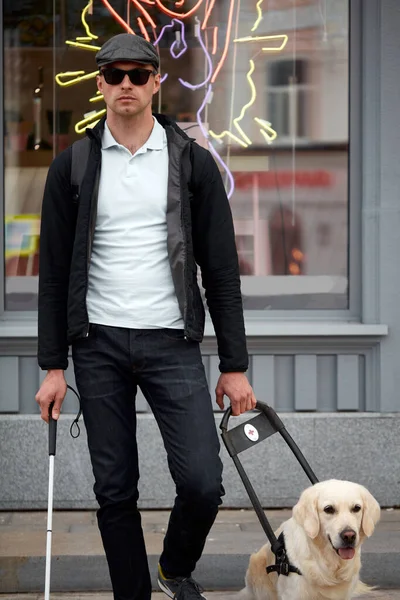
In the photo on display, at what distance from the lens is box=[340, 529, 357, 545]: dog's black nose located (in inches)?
153

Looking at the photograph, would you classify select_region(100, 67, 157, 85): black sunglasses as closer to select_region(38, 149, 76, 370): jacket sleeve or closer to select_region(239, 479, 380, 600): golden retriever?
select_region(38, 149, 76, 370): jacket sleeve

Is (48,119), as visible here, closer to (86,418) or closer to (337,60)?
(337,60)

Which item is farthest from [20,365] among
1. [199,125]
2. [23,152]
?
[199,125]

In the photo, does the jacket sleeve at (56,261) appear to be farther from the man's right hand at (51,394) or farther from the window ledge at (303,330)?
the window ledge at (303,330)

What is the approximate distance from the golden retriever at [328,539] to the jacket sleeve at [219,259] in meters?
0.60

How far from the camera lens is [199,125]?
21.6 ft

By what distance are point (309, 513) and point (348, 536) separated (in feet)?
0.63

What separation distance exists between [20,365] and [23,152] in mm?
1327

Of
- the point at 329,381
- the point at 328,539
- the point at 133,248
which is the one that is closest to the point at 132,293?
the point at 133,248

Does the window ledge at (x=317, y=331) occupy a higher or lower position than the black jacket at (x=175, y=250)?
lower

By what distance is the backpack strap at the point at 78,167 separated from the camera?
3980 mm

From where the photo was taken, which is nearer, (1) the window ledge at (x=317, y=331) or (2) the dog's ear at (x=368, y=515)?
(2) the dog's ear at (x=368, y=515)

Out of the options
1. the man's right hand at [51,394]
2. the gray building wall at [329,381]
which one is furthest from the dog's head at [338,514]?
A: the gray building wall at [329,381]

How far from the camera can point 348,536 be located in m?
3.89
